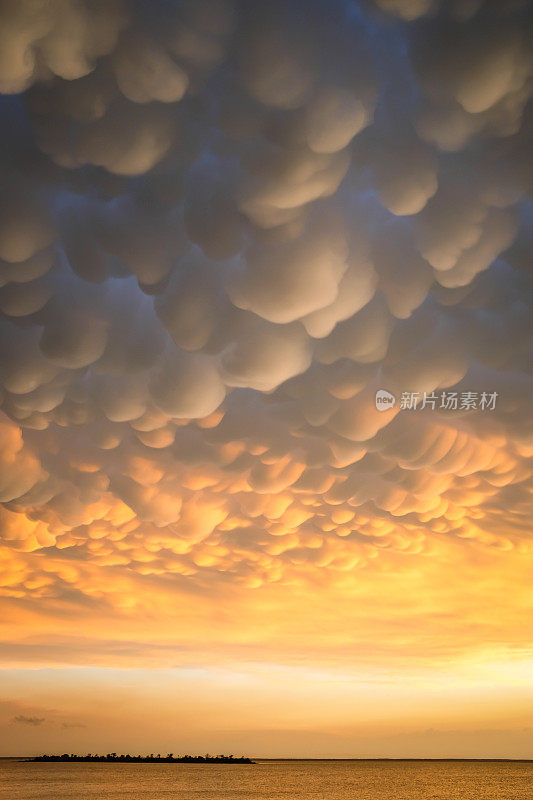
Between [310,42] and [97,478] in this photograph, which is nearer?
[310,42]

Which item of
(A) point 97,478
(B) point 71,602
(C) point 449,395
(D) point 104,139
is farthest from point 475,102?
(B) point 71,602

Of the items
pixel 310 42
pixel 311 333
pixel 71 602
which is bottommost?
pixel 71 602

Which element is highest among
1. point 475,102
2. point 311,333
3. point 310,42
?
point 310,42

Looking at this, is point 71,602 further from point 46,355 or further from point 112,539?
point 46,355

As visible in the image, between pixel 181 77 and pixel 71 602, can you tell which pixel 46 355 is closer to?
pixel 181 77

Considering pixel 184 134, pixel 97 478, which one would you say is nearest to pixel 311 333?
pixel 184 134

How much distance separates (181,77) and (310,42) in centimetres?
70

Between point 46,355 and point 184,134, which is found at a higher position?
point 184,134

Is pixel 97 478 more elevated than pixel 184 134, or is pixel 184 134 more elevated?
pixel 184 134

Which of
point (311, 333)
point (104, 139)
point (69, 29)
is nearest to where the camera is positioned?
point (69, 29)

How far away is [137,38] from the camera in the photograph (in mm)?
3666

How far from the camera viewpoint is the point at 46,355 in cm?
546

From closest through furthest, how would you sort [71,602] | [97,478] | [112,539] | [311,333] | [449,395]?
[311,333], [449,395], [97,478], [112,539], [71,602]

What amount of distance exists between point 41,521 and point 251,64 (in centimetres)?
607
